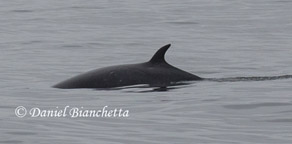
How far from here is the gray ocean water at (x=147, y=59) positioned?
11328mm

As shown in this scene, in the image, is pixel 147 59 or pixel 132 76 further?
pixel 147 59

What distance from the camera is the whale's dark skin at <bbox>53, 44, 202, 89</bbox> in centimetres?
1498

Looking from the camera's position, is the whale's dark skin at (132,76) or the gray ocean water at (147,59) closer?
the gray ocean water at (147,59)

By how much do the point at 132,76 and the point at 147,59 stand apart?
6.10 meters

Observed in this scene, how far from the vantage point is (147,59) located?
21094 millimetres

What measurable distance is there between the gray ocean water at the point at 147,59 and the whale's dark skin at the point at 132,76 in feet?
1.06

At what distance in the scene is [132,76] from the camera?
49.2ft

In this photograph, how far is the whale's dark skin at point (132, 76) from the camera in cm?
1498

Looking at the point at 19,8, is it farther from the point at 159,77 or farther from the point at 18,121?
the point at 18,121

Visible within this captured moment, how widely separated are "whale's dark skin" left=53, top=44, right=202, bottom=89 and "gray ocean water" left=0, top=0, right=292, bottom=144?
1.06 ft

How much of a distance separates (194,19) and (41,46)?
804 centimetres

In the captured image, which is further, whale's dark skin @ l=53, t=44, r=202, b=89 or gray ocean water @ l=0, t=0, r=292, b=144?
whale's dark skin @ l=53, t=44, r=202, b=89

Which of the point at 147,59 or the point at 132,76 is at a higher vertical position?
the point at 132,76

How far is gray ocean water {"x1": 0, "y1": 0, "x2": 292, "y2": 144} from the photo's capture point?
11.3m
